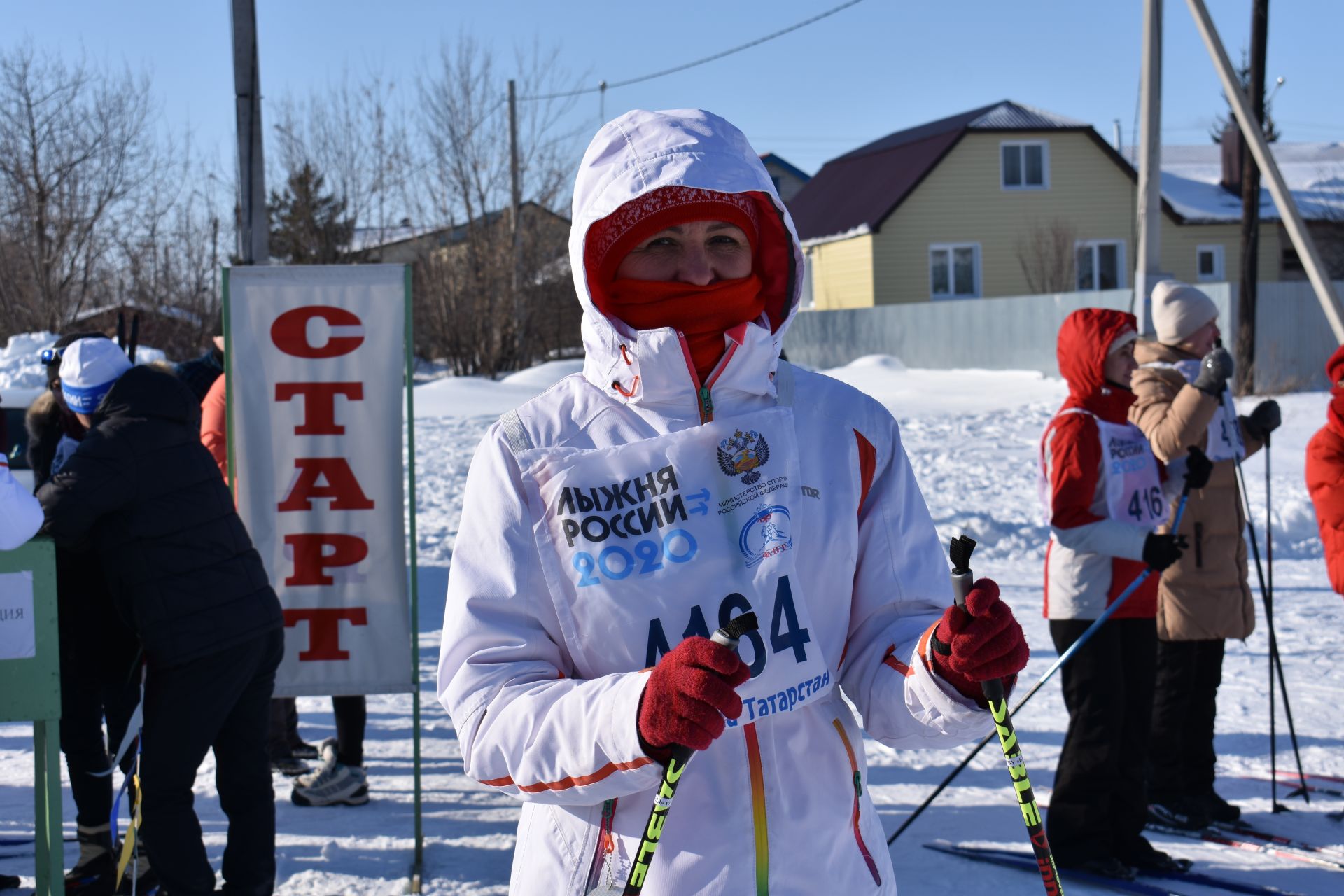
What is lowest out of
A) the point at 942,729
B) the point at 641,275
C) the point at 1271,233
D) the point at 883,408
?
the point at 942,729

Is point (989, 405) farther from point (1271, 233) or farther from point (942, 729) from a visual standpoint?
point (1271, 233)

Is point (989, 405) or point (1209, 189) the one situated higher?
point (1209, 189)

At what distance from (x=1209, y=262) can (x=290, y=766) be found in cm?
3117

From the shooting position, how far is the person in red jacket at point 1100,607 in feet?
13.8

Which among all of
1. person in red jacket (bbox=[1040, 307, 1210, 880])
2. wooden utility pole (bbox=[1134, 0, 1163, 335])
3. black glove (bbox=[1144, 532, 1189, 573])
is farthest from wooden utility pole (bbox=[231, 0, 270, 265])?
wooden utility pole (bbox=[1134, 0, 1163, 335])

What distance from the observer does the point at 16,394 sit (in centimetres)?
855

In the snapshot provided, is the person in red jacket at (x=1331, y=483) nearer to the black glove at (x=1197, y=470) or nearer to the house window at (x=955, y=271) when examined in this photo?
the black glove at (x=1197, y=470)

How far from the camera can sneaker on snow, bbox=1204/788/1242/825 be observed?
477 cm

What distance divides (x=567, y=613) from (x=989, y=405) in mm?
16037

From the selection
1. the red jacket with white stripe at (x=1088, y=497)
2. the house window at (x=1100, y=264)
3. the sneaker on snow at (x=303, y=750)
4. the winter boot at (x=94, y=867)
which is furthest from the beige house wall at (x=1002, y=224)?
the winter boot at (x=94, y=867)

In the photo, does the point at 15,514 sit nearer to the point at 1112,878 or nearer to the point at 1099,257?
the point at 1112,878

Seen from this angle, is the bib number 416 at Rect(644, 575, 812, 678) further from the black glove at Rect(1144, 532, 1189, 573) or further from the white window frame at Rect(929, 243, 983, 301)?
the white window frame at Rect(929, 243, 983, 301)

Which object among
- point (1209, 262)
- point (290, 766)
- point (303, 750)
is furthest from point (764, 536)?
point (1209, 262)

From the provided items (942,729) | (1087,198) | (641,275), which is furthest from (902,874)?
(1087,198)
